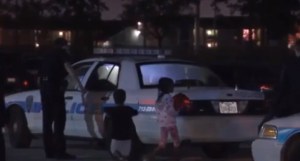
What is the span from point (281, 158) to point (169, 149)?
452cm

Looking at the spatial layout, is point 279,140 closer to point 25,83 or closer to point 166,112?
point 166,112

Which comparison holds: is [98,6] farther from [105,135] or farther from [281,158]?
[281,158]

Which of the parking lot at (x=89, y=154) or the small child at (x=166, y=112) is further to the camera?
the parking lot at (x=89, y=154)

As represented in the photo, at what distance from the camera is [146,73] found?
15312 millimetres

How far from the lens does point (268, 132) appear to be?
472 inches

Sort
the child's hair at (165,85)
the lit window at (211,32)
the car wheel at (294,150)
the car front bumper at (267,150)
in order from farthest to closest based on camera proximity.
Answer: the lit window at (211,32)
the child's hair at (165,85)
the car front bumper at (267,150)
the car wheel at (294,150)

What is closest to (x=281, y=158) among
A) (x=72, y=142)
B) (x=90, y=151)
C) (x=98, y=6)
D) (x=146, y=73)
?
(x=146, y=73)

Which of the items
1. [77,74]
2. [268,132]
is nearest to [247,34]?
[77,74]

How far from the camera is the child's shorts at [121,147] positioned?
1368 cm

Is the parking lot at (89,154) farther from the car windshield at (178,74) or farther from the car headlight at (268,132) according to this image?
the car headlight at (268,132)

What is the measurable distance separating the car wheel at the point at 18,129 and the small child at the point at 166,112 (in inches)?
141

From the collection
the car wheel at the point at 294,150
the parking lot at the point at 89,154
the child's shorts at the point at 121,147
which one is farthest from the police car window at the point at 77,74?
the car wheel at the point at 294,150

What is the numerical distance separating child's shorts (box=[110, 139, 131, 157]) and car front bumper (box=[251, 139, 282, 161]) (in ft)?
6.97

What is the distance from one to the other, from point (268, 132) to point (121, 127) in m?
2.42
